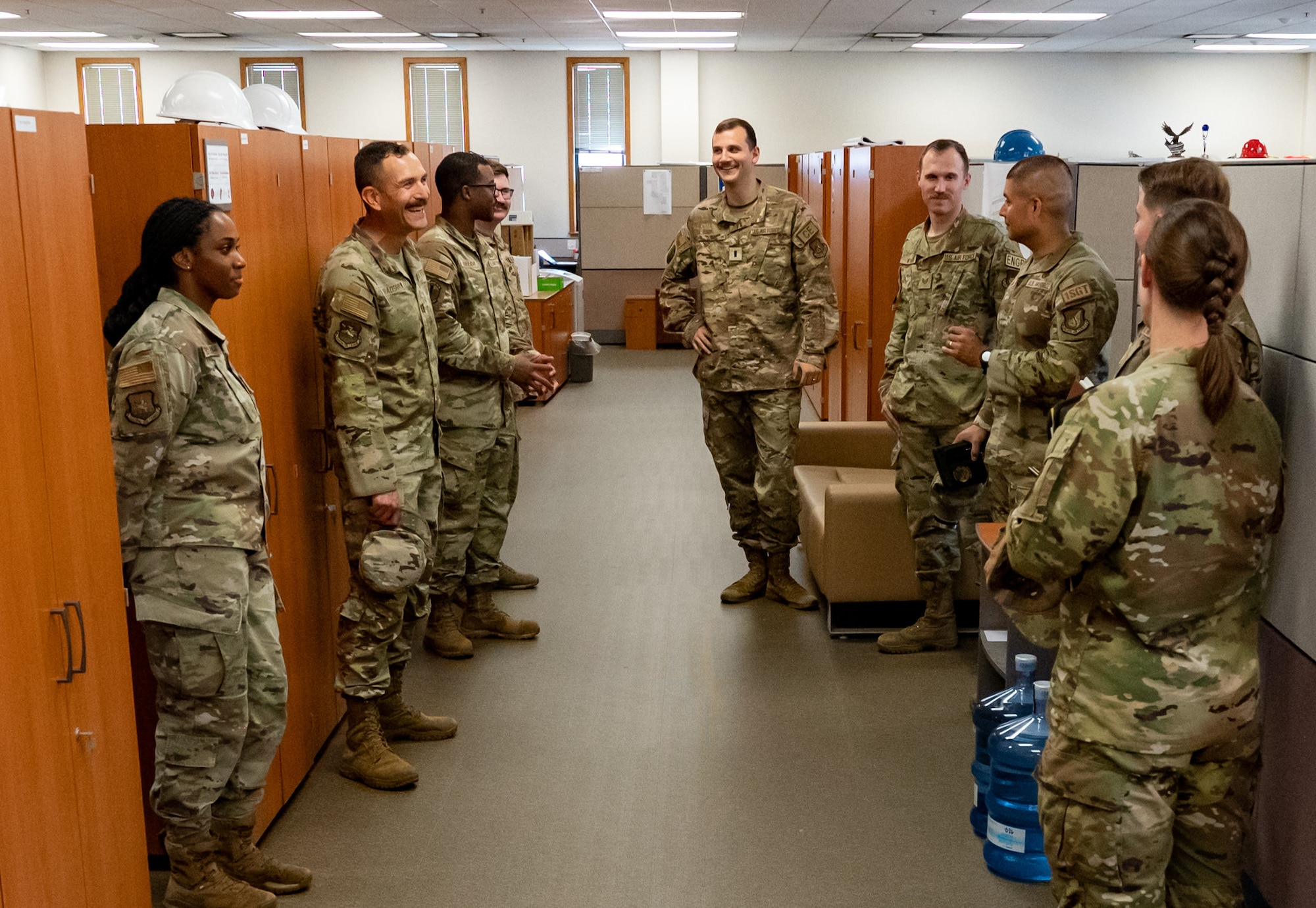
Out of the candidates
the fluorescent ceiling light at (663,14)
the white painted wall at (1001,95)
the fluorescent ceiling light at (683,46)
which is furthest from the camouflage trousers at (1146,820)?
the white painted wall at (1001,95)

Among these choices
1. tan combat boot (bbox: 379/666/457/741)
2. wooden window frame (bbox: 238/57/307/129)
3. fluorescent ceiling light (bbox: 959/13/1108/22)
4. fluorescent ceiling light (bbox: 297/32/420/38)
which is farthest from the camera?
wooden window frame (bbox: 238/57/307/129)

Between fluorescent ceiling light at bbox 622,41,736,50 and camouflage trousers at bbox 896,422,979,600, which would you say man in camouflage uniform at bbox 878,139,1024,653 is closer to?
camouflage trousers at bbox 896,422,979,600

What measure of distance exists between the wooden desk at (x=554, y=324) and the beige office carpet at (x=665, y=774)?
160 inches

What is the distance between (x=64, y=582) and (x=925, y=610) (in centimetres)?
291

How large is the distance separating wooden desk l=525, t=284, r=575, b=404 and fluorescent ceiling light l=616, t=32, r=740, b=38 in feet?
14.2

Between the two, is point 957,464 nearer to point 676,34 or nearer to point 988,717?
point 988,717

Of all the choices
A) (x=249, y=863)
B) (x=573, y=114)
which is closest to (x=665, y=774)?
(x=249, y=863)

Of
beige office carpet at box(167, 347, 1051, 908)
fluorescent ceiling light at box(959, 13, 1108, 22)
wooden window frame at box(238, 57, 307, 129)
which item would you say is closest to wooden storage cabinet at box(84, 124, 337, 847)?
beige office carpet at box(167, 347, 1051, 908)

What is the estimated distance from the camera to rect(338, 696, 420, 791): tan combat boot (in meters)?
3.13

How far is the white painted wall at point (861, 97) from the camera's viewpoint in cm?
1543

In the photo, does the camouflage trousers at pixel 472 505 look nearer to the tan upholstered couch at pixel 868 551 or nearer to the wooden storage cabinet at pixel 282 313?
the wooden storage cabinet at pixel 282 313

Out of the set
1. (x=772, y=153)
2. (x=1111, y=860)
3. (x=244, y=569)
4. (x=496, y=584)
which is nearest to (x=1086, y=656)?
(x=1111, y=860)

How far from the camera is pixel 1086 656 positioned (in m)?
1.88

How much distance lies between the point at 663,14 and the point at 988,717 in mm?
10115
